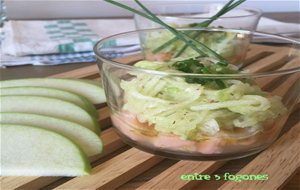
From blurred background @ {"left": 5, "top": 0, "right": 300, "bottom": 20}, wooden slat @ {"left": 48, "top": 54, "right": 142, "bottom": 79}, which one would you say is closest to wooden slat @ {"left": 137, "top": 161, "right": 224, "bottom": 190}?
wooden slat @ {"left": 48, "top": 54, "right": 142, "bottom": 79}

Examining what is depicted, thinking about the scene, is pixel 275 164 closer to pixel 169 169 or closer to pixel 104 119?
pixel 169 169

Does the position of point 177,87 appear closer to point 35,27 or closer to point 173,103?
point 173,103

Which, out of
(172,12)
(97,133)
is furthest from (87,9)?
(97,133)

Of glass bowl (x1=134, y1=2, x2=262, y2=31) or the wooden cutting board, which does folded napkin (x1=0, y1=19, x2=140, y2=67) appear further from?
the wooden cutting board

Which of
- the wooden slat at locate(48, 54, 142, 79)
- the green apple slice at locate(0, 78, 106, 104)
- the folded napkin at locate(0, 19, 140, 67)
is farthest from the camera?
the folded napkin at locate(0, 19, 140, 67)

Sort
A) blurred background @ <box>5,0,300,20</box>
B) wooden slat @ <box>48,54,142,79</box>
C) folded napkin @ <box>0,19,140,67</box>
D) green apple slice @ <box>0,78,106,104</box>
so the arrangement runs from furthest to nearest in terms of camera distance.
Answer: blurred background @ <box>5,0,300,20</box>, folded napkin @ <box>0,19,140,67</box>, wooden slat @ <box>48,54,142,79</box>, green apple slice @ <box>0,78,106,104</box>

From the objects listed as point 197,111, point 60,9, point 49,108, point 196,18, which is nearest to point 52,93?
point 49,108

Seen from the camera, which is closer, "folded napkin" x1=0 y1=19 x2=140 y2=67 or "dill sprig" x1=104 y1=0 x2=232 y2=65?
"dill sprig" x1=104 y1=0 x2=232 y2=65

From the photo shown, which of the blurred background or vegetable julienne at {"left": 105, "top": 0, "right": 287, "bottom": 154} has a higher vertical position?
vegetable julienne at {"left": 105, "top": 0, "right": 287, "bottom": 154}
